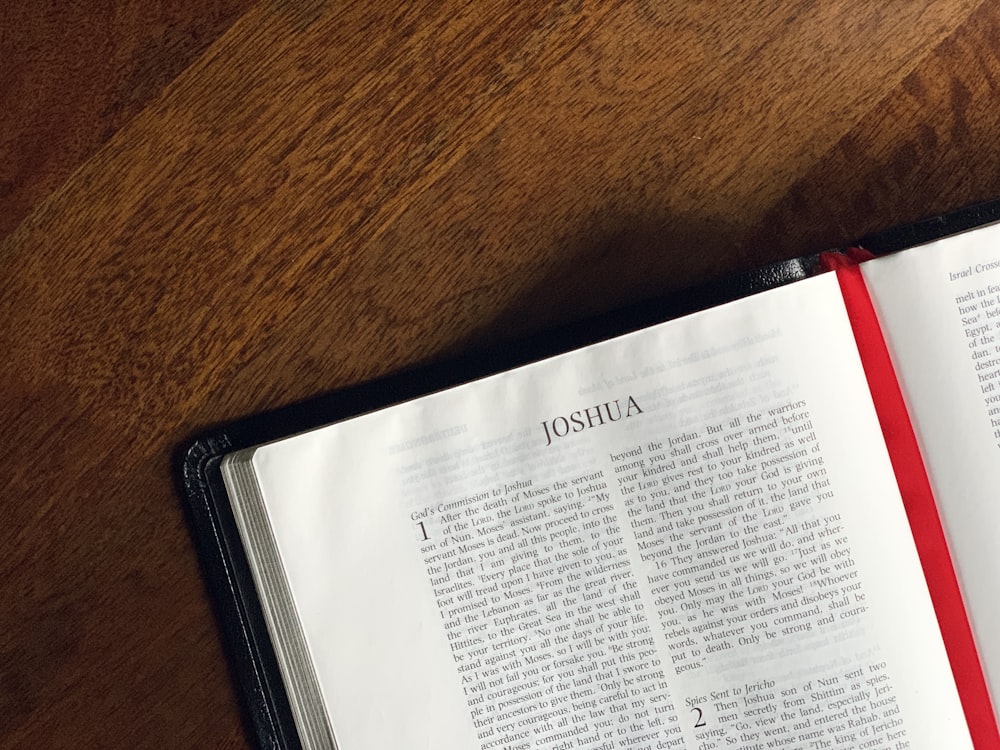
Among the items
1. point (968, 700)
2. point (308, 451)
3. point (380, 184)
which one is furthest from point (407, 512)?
point (968, 700)

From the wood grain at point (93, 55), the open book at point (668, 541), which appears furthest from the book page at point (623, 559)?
the wood grain at point (93, 55)

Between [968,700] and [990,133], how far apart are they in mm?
269

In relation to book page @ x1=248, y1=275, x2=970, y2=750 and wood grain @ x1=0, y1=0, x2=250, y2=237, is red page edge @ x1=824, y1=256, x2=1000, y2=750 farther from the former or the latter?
wood grain @ x1=0, y1=0, x2=250, y2=237

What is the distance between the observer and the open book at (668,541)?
1.17 ft

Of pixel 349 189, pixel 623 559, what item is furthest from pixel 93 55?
pixel 623 559

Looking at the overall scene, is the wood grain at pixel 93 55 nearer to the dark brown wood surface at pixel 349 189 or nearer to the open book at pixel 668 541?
the dark brown wood surface at pixel 349 189

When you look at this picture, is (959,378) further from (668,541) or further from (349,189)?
(349,189)

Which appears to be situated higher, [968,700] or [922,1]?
[922,1]

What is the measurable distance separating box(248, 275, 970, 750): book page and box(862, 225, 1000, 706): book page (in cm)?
2

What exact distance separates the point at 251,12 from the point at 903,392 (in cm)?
35

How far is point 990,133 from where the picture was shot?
0.39 meters

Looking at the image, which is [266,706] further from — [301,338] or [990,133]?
[990,133]

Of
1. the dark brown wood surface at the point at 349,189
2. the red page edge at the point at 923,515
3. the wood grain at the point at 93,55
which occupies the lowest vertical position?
the red page edge at the point at 923,515

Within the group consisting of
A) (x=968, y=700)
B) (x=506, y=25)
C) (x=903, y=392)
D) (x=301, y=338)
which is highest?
(x=506, y=25)
